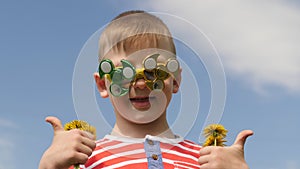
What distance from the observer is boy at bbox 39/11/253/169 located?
149 inches

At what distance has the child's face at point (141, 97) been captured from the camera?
12.7ft


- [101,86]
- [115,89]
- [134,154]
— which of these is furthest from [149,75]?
[134,154]

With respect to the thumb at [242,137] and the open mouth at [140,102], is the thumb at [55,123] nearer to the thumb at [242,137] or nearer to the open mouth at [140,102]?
the open mouth at [140,102]

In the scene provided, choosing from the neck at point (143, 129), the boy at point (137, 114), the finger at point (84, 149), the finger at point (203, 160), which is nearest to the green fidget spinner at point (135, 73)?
the boy at point (137, 114)

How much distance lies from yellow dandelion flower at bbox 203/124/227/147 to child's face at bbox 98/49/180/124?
29cm

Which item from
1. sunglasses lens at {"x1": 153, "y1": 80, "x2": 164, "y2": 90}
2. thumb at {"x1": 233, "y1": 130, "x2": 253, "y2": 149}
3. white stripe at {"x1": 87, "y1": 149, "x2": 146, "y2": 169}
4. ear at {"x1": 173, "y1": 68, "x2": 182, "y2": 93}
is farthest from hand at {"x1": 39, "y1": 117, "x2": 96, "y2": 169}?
thumb at {"x1": 233, "y1": 130, "x2": 253, "y2": 149}

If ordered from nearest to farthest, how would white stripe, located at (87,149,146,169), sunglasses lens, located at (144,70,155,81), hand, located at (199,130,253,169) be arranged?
hand, located at (199,130,253,169)
sunglasses lens, located at (144,70,155,81)
white stripe, located at (87,149,146,169)

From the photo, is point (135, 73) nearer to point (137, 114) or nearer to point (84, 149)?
point (137, 114)

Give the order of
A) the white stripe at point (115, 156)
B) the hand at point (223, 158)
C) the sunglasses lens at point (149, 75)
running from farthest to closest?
1. the white stripe at point (115, 156)
2. the sunglasses lens at point (149, 75)
3. the hand at point (223, 158)

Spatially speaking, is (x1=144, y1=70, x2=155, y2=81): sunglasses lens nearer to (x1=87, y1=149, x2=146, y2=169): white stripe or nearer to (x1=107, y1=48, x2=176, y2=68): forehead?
(x1=107, y1=48, x2=176, y2=68): forehead

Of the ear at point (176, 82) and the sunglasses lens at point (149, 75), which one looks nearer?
the sunglasses lens at point (149, 75)

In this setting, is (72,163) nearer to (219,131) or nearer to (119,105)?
(119,105)

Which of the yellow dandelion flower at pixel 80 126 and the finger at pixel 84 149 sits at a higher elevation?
the yellow dandelion flower at pixel 80 126

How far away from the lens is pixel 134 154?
393 centimetres
